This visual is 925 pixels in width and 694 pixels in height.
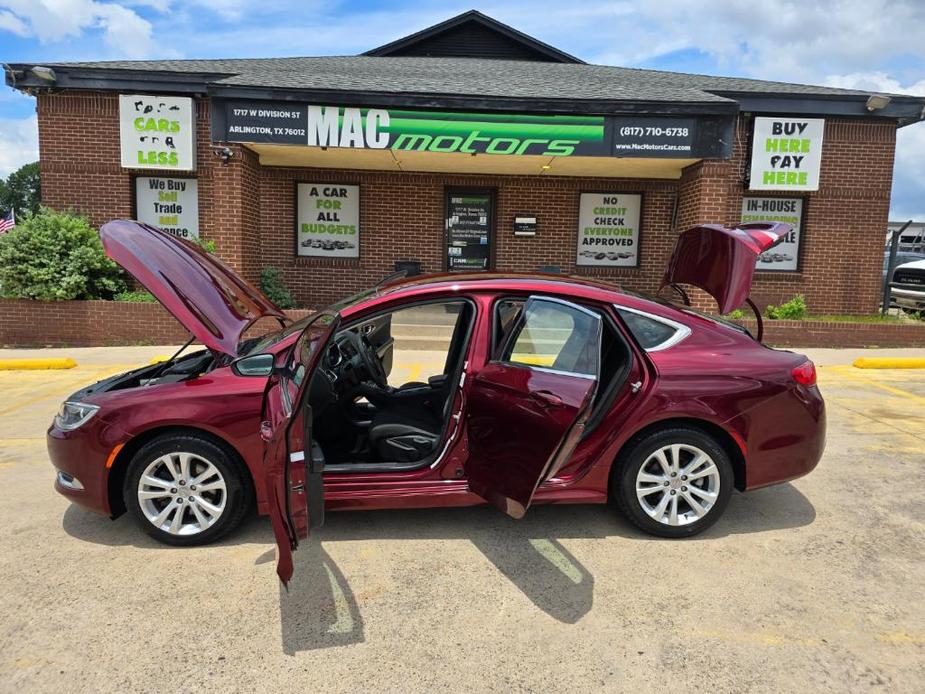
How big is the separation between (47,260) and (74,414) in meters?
8.39

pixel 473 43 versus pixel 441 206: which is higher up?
pixel 473 43

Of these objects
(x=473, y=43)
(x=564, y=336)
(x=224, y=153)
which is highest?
(x=473, y=43)

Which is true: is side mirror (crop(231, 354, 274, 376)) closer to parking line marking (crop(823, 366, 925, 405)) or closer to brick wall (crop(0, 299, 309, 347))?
brick wall (crop(0, 299, 309, 347))

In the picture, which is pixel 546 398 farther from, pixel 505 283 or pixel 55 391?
pixel 55 391

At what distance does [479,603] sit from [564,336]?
5.34ft

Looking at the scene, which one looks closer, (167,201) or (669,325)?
(669,325)

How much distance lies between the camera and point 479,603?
307cm

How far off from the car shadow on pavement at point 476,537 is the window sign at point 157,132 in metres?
8.78

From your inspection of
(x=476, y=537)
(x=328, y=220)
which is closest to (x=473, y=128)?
(x=328, y=220)

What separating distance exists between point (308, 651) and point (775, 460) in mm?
2761

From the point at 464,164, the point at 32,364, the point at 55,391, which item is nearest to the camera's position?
the point at 55,391

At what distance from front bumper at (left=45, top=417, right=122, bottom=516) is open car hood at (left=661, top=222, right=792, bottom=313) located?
3.83 m

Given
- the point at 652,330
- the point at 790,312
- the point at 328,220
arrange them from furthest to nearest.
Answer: the point at 328,220, the point at 790,312, the point at 652,330

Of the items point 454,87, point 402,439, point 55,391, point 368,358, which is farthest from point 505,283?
point 454,87
